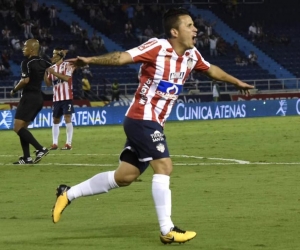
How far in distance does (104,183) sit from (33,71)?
961 centimetres

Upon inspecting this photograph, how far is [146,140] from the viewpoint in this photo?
342 inches

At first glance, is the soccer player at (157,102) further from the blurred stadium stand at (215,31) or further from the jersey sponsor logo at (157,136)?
the blurred stadium stand at (215,31)

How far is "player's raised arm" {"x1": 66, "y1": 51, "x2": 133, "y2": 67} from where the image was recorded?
316 inches

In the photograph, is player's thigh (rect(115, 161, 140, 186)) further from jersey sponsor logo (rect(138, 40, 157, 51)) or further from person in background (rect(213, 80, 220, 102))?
person in background (rect(213, 80, 220, 102))

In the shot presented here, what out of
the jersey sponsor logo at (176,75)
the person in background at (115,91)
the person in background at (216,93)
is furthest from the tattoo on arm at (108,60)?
the person in background at (216,93)

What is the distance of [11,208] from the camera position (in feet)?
37.3

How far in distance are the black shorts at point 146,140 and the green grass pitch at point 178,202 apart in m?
0.78

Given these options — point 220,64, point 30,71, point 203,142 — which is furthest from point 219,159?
point 220,64

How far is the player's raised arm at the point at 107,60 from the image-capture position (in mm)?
Result: 8016

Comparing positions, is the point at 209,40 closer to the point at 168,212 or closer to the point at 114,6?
the point at 114,6

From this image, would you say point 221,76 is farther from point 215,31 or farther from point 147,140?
point 215,31

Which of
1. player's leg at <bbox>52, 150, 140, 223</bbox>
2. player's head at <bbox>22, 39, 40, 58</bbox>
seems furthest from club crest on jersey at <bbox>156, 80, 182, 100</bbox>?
player's head at <bbox>22, 39, 40, 58</bbox>

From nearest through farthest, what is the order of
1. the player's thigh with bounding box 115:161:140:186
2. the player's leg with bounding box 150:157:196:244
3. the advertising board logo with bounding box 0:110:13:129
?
the player's leg with bounding box 150:157:196:244
the player's thigh with bounding box 115:161:140:186
the advertising board logo with bounding box 0:110:13:129

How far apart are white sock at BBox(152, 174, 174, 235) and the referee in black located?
32.5ft
